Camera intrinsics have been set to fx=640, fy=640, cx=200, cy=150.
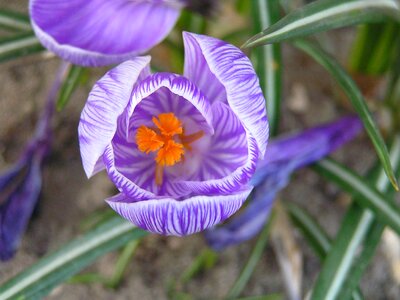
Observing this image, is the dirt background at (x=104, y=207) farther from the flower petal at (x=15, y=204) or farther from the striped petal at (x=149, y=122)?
the striped petal at (x=149, y=122)

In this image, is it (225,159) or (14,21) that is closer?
(225,159)

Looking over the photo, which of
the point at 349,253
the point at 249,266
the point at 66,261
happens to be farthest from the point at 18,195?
the point at 349,253

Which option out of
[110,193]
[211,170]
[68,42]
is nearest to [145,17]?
[68,42]

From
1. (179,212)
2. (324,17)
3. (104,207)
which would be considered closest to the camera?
(179,212)

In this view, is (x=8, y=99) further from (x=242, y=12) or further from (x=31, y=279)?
(x=31, y=279)

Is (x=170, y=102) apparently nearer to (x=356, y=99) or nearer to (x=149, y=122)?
(x=149, y=122)

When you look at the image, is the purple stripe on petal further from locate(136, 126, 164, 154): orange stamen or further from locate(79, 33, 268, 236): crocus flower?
locate(136, 126, 164, 154): orange stamen
